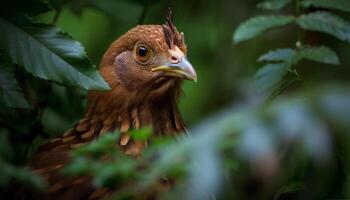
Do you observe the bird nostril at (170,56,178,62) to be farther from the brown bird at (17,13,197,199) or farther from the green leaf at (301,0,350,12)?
the green leaf at (301,0,350,12)

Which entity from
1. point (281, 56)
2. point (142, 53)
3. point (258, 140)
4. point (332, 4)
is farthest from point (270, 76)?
point (258, 140)

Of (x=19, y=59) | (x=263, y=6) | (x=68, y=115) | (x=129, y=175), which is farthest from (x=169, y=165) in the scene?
(x=68, y=115)

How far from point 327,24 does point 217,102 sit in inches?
111

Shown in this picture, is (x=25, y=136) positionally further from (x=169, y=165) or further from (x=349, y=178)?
(x=169, y=165)

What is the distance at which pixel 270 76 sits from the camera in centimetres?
375

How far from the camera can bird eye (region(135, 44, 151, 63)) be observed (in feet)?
14.3

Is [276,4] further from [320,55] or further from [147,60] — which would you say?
[147,60]

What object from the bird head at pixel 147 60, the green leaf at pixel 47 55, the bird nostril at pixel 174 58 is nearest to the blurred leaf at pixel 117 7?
the bird head at pixel 147 60

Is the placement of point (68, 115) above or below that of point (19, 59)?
below

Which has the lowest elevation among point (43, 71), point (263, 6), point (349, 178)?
point (349, 178)

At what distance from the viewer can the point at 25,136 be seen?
4.45 metres

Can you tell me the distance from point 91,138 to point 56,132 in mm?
615

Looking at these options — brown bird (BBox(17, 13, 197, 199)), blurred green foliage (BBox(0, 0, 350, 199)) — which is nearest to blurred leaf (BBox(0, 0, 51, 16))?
blurred green foliage (BBox(0, 0, 350, 199))

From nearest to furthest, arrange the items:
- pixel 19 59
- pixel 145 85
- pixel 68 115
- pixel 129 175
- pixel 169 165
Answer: pixel 169 165 → pixel 129 175 → pixel 19 59 → pixel 145 85 → pixel 68 115
